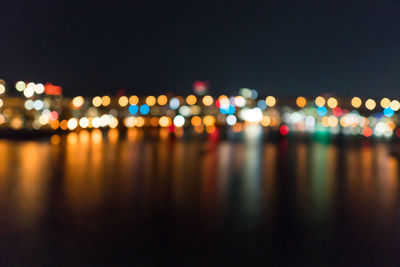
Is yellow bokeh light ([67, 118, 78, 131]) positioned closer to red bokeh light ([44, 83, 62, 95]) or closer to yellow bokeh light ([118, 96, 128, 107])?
red bokeh light ([44, 83, 62, 95])

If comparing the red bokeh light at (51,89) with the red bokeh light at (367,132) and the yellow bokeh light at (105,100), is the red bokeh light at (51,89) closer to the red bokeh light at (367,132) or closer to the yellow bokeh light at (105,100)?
the yellow bokeh light at (105,100)

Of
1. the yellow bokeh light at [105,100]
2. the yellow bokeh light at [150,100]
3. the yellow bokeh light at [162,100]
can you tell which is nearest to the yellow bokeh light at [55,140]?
the yellow bokeh light at [105,100]

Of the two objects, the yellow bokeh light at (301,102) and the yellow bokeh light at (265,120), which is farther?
the yellow bokeh light at (301,102)

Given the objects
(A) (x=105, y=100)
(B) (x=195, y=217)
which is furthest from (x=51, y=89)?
(B) (x=195, y=217)

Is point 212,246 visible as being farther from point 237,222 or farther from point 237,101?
point 237,101

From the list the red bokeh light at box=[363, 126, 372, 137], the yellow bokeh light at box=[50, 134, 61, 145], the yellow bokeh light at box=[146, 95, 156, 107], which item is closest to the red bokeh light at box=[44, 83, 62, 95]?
the yellow bokeh light at box=[146, 95, 156, 107]
